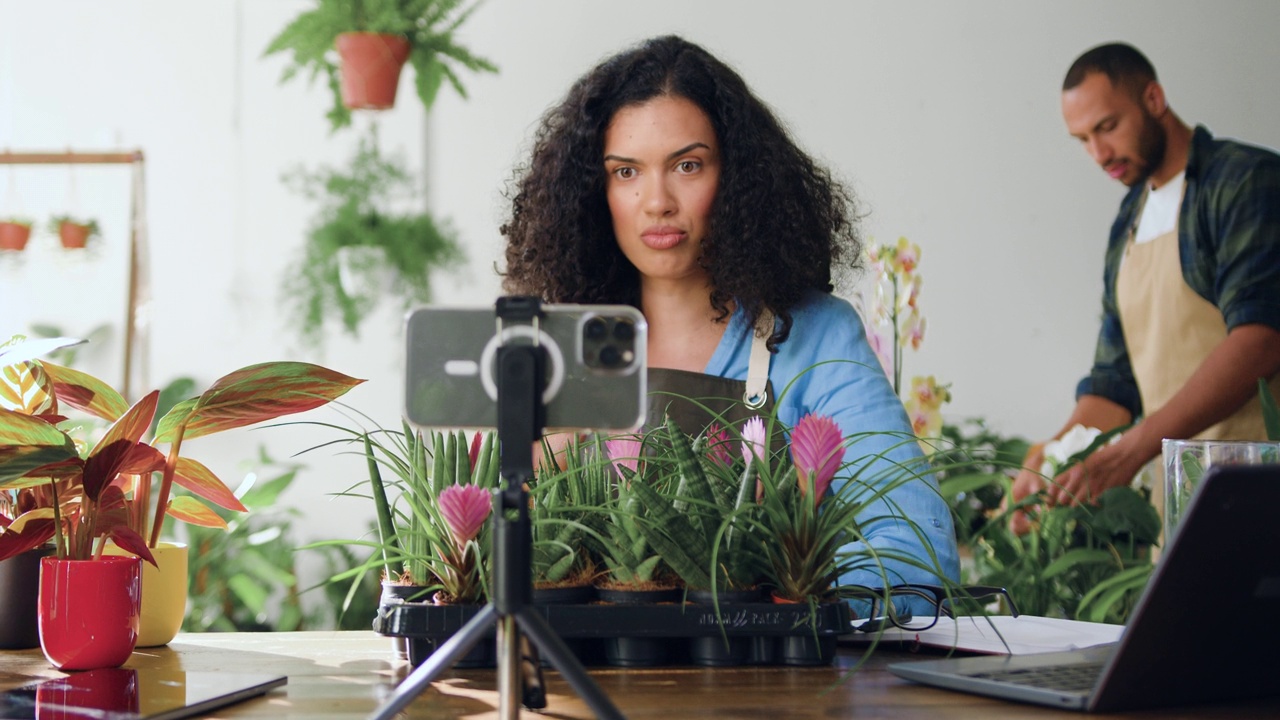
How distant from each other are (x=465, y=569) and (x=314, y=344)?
2347 millimetres

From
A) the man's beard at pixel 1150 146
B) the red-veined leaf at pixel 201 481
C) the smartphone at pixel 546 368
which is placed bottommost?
the red-veined leaf at pixel 201 481

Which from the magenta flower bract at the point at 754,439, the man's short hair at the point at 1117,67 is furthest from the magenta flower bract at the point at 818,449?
the man's short hair at the point at 1117,67

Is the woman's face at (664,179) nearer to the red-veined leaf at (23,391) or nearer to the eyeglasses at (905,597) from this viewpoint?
the eyeglasses at (905,597)

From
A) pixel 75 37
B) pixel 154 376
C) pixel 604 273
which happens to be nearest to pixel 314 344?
pixel 154 376

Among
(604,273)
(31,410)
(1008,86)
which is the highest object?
(1008,86)

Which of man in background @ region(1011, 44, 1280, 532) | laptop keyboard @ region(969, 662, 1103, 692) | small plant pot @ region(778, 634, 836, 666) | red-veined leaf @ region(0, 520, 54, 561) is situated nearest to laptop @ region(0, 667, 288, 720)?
red-veined leaf @ region(0, 520, 54, 561)

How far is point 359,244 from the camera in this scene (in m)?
2.98

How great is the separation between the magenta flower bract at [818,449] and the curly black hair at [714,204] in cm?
81

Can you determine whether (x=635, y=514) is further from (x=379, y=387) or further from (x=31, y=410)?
(x=379, y=387)

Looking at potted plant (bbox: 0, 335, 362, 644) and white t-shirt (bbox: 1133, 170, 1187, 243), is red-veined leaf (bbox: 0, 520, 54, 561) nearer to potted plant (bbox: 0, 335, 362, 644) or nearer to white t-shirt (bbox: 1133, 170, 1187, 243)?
potted plant (bbox: 0, 335, 362, 644)

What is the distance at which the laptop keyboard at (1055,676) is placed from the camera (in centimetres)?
67

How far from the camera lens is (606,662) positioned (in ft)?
2.61

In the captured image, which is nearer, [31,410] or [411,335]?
[411,335]

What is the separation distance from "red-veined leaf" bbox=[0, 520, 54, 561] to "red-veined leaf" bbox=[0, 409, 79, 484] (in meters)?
0.09
